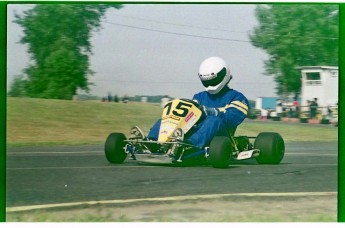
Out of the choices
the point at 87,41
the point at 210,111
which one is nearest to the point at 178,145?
the point at 210,111

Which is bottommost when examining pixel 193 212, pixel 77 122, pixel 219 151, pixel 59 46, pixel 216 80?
pixel 193 212

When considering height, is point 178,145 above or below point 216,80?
below

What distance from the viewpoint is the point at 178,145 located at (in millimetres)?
11516

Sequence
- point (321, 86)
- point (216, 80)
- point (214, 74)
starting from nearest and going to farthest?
point (321, 86) → point (214, 74) → point (216, 80)

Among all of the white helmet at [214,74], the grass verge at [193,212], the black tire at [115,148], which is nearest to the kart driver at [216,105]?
the white helmet at [214,74]

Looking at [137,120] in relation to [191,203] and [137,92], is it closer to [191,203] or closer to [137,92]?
[137,92]

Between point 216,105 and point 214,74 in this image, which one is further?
point 216,105

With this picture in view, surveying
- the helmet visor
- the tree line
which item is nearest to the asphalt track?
the tree line

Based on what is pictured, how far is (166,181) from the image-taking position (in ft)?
35.9

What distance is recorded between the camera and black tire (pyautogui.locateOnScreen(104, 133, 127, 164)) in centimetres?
1173

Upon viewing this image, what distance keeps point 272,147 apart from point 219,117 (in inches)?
34.9

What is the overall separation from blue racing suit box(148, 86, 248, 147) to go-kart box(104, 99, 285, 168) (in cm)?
9

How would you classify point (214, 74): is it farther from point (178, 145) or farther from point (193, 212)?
point (193, 212)

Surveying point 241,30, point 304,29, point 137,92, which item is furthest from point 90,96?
point 304,29
